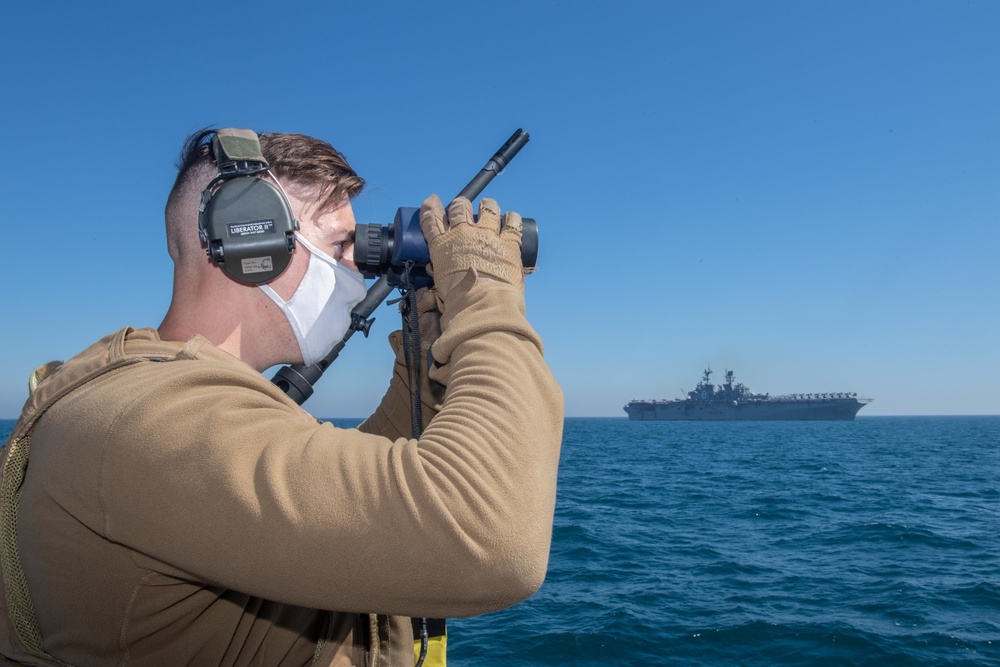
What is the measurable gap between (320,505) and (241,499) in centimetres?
11

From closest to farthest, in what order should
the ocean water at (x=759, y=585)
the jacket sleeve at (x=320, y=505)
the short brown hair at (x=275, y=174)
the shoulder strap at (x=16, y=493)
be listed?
1. the jacket sleeve at (x=320, y=505)
2. the shoulder strap at (x=16, y=493)
3. the short brown hair at (x=275, y=174)
4. the ocean water at (x=759, y=585)

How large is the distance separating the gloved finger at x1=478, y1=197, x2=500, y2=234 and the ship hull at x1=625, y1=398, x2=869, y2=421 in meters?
110

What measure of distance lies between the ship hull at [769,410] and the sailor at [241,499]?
11051cm

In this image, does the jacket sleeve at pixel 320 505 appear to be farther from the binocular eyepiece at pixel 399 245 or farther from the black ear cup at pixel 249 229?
the binocular eyepiece at pixel 399 245

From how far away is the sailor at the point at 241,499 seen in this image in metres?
0.95

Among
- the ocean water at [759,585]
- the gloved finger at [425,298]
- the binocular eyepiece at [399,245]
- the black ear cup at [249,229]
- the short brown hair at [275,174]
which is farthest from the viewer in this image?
the ocean water at [759,585]

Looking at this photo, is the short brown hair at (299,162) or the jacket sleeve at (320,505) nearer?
the jacket sleeve at (320,505)

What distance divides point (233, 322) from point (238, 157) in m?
0.37

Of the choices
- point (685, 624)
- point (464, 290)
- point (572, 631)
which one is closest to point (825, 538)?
point (685, 624)

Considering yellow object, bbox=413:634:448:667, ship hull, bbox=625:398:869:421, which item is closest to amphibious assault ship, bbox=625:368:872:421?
ship hull, bbox=625:398:869:421

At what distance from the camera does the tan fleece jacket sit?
95 cm

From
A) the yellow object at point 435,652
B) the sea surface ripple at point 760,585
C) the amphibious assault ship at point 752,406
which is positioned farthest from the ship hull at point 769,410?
the yellow object at point 435,652

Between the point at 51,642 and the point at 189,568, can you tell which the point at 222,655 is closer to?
the point at 51,642

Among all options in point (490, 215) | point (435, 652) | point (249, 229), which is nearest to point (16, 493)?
point (249, 229)
